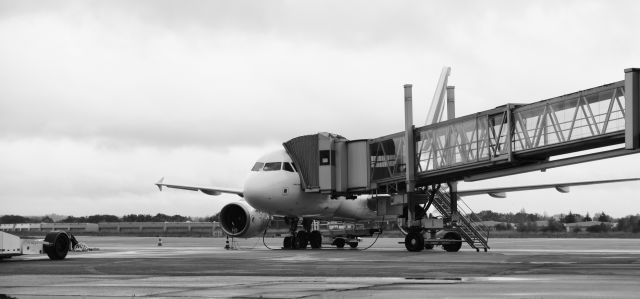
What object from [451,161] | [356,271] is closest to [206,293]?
[356,271]

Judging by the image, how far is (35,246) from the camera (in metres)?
27.6

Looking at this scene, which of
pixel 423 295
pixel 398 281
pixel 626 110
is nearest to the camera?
pixel 423 295

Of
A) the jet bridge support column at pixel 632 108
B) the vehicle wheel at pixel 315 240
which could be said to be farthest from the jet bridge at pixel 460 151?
the vehicle wheel at pixel 315 240

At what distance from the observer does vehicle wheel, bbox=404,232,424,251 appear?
34.9 m

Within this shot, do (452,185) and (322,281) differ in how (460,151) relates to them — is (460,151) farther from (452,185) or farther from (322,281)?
(322,281)

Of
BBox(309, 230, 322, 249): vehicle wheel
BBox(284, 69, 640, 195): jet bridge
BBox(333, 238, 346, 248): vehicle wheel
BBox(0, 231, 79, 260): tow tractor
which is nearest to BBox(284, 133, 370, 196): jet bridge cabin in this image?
BBox(284, 69, 640, 195): jet bridge

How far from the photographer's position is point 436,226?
3503cm

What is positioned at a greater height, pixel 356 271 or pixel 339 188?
pixel 339 188

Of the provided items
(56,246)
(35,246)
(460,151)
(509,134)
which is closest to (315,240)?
(460,151)

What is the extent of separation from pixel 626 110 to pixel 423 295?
14.9m

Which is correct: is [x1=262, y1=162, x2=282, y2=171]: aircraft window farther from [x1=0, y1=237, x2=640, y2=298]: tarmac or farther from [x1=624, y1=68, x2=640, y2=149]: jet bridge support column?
[x1=624, y1=68, x2=640, y2=149]: jet bridge support column

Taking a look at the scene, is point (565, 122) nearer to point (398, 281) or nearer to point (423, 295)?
point (398, 281)

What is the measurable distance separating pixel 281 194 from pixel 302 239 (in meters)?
3.64

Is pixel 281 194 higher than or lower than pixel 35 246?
higher
